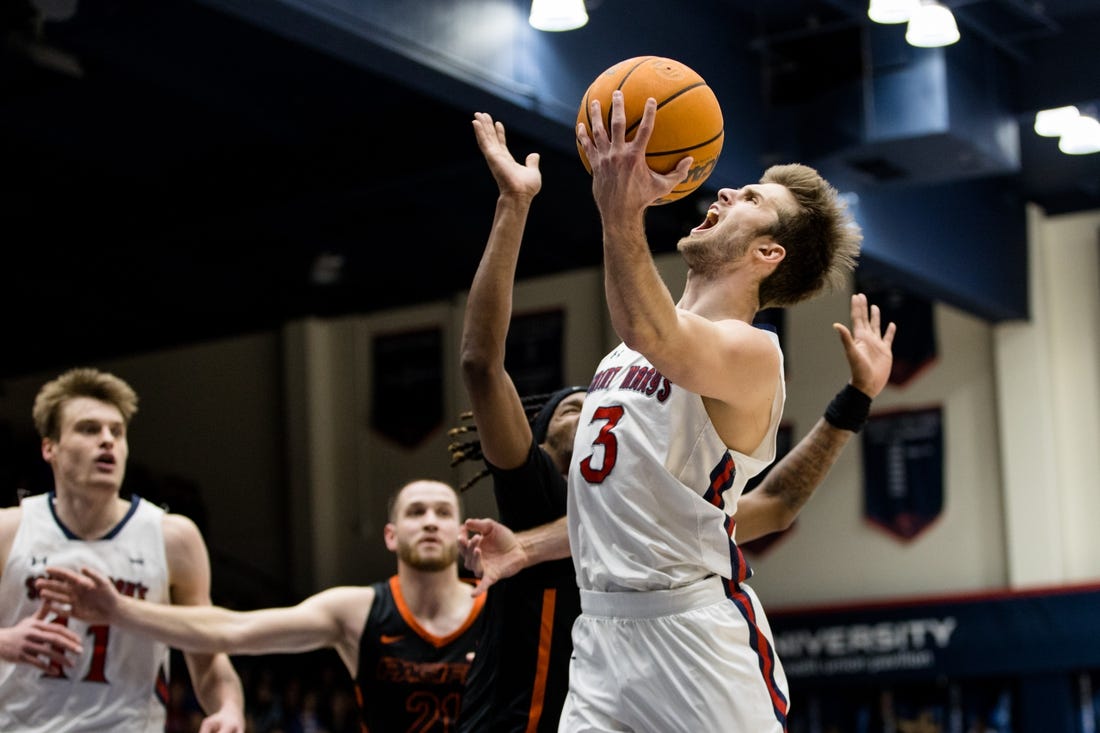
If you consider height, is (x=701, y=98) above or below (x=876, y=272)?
below

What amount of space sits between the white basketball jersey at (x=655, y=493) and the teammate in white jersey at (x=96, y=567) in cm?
241

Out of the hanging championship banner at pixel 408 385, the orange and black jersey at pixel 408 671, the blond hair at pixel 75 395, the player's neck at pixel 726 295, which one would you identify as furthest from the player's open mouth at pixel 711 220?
the hanging championship banner at pixel 408 385

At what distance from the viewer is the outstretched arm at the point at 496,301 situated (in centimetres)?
378

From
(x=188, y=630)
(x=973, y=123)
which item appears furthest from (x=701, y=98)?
(x=973, y=123)

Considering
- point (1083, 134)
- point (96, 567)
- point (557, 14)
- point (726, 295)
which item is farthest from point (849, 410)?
point (1083, 134)

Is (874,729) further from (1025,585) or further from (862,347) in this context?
(862,347)

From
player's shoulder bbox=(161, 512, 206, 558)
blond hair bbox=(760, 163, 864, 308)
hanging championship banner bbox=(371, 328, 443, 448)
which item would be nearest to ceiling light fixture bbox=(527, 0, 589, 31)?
player's shoulder bbox=(161, 512, 206, 558)

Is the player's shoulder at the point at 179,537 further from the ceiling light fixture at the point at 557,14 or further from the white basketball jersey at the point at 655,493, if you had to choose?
the ceiling light fixture at the point at 557,14

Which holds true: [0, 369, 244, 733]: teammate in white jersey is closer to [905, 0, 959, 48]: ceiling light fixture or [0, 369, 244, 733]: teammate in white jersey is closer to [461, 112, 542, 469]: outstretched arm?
[461, 112, 542, 469]: outstretched arm

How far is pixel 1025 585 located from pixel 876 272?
349 cm

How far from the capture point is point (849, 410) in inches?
174

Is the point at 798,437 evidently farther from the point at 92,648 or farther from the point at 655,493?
the point at 655,493

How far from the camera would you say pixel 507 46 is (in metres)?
7.67

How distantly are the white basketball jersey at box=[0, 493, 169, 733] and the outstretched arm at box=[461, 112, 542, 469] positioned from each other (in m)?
2.19
